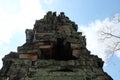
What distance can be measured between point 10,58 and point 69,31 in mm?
4880

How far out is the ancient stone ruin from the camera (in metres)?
17.5

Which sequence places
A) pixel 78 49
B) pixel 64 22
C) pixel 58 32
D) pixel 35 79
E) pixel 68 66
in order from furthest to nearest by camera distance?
1. pixel 64 22
2. pixel 58 32
3. pixel 78 49
4. pixel 68 66
5. pixel 35 79

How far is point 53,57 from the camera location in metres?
20.6

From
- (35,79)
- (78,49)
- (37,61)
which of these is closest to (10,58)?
(37,61)

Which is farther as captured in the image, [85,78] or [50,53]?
[50,53]

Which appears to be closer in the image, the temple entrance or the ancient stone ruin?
the ancient stone ruin

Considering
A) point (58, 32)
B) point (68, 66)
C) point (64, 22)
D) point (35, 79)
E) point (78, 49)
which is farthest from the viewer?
point (64, 22)

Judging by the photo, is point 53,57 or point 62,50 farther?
point 62,50

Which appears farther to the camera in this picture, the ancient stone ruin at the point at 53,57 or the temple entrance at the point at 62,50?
the temple entrance at the point at 62,50

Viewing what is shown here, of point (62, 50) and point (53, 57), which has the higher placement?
point (62, 50)

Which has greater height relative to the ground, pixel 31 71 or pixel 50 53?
pixel 50 53

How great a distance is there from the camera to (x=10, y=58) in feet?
63.2

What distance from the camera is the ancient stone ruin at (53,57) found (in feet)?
57.4

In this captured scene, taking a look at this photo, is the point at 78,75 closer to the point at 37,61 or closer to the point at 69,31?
the point at 37,61
